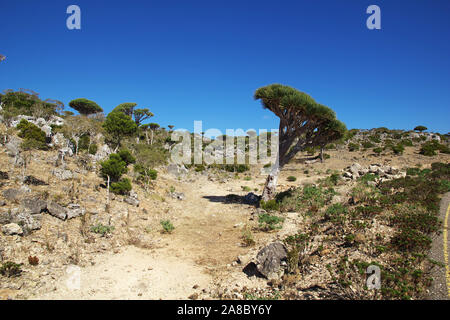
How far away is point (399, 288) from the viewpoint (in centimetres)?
444

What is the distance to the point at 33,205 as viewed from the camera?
8125 millimetres

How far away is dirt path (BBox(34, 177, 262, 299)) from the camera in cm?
555

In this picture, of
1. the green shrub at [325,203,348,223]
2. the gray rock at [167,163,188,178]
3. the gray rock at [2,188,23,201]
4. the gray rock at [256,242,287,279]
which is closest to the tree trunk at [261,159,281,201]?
the green shrub at [325,203,348,223]

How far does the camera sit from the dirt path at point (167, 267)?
5.55 metres

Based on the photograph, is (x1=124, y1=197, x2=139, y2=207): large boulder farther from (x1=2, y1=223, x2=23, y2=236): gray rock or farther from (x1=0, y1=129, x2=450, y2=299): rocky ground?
(x1=2, y1=223, x2=23, y2=236): gray rock

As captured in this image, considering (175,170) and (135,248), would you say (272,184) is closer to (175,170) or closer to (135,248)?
(135,248)

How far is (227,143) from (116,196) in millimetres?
A: 38807

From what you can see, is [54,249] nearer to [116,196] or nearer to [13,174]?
[116,196]

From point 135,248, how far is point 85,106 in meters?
41.6

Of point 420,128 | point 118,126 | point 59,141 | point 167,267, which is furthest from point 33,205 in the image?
point 420,128

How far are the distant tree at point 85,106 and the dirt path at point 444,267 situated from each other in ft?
156

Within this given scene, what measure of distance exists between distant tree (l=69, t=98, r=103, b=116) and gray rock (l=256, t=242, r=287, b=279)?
44.6 meters
